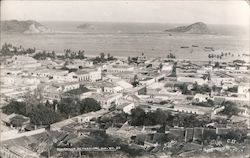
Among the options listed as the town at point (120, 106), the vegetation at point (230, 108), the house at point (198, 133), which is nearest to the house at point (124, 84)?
the town at point (120, 106)

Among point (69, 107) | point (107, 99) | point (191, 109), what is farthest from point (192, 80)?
point (69, 107)

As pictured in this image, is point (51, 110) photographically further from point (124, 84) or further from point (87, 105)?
point (124, 84)

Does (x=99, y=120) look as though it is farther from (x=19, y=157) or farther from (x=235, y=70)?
(x=235, y=70)

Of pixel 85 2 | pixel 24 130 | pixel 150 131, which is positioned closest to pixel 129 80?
pixel 150 131

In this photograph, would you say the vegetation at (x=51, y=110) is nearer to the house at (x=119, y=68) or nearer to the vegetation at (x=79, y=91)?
the vegetation at (x=79, y=91)

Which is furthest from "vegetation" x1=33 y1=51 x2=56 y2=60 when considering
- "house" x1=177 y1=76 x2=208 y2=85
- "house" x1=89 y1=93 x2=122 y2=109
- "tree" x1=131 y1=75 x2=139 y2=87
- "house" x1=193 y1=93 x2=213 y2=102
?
"house" x1=193 y1=93 x2=213 y2=102

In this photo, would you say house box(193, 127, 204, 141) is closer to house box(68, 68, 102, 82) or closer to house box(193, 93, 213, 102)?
house box(193, 93, 213, 102)
